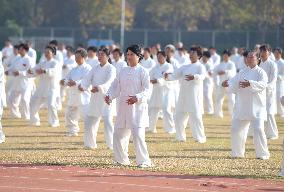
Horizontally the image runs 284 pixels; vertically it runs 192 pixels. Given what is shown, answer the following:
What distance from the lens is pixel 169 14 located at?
2965 inches

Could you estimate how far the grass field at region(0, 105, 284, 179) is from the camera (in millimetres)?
18234

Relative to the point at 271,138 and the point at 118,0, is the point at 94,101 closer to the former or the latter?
the point at 271,138

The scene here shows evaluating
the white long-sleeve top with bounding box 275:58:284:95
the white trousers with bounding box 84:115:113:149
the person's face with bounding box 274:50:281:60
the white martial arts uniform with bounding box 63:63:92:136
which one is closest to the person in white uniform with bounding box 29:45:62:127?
the white martial arts uniform with bounding box 63:63:92:136

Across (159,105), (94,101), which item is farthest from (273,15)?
(94,101)

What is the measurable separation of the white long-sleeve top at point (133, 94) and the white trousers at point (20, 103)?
11361 mm

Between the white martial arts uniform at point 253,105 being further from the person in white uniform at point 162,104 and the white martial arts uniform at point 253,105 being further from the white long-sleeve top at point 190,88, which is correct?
the person in white uniform at point 162,104

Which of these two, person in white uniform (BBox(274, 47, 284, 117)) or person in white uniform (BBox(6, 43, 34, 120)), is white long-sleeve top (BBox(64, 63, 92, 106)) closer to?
person in white uniform (BBox(6, 43, 34, 120))

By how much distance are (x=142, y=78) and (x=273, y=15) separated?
4899 cm

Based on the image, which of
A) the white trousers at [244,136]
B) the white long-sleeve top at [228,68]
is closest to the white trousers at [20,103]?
the white long-sleeve top at [228,68]

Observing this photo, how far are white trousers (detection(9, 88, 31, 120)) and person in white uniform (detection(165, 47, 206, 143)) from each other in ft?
21.1

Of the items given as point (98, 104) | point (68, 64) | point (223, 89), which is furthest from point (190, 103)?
point (68, 64)

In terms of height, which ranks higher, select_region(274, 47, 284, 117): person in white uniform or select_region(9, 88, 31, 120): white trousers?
select_region(274, 47, 284, 117): person in white uniform

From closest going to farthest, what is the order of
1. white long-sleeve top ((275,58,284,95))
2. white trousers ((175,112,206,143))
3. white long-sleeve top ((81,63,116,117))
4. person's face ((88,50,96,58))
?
1. white long-sleeve top ((81,63,116,117))
2. white trousers ((175,112,206,143))
3. person's face ((88,50,96,58))
4. white long-sleeve top ((275,58,284,95))

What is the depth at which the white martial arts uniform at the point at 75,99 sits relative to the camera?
2392cm
